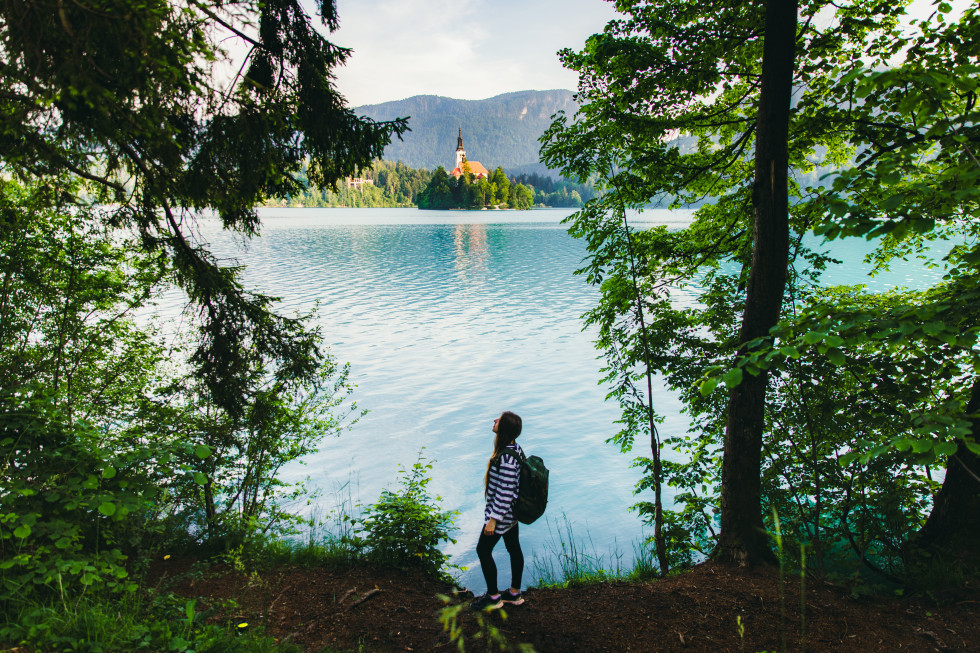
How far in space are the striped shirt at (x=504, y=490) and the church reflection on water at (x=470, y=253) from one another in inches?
1076

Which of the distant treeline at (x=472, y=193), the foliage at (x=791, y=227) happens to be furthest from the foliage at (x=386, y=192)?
the foliage at (x=791, y=227)

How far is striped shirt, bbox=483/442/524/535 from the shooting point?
4188 mm

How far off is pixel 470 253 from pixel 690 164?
3725 cm

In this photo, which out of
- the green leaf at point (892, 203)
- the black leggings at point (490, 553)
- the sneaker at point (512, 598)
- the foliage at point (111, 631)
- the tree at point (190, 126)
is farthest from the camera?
the sneaker at point (512, 598)

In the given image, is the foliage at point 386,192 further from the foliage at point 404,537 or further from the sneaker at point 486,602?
the sneaker at point 486,602

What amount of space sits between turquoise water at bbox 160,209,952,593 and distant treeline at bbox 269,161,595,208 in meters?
96.3

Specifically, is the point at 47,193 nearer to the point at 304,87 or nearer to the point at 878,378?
the point at 304,87

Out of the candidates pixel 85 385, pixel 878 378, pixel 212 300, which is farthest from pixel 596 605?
pixel 85 385

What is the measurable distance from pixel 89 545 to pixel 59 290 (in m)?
3.20

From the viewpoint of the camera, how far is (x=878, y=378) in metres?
4.50

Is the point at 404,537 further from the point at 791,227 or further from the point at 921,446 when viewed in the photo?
the point at 791,227

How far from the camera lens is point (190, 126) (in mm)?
4535

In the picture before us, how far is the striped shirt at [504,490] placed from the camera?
13.7 feet

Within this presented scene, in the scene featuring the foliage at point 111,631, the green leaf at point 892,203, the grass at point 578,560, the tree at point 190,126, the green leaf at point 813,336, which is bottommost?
the grass at point 578,560
